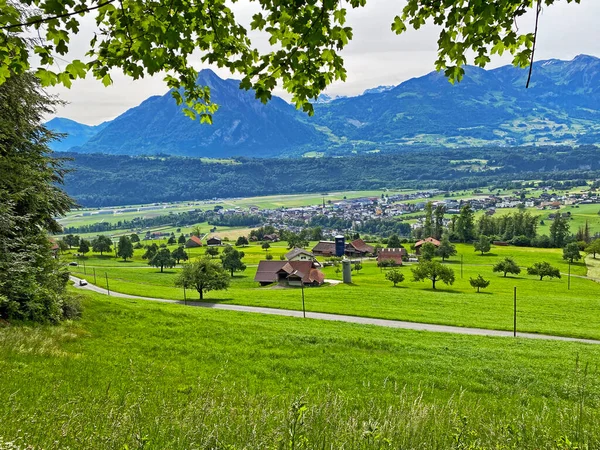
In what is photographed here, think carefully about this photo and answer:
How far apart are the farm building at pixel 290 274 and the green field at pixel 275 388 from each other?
38.0 meters

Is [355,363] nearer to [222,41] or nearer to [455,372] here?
[455,372]

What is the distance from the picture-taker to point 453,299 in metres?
44.5

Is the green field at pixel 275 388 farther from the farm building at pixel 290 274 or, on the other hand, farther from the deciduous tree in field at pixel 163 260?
the deciduous tree in field at pixel 163 260

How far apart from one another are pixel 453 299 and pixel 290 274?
28443 mm

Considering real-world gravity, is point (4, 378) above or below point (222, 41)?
below

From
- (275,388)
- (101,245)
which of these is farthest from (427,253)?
(101,245)

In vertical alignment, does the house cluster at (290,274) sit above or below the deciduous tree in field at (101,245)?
below

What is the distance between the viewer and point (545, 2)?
445 centimetres

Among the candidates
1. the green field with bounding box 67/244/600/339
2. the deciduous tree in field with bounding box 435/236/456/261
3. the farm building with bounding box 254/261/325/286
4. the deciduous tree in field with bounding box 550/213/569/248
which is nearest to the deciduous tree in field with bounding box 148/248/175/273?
the green field with bounding box 67/244/600/339

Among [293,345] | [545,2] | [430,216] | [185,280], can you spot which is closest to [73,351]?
[293,345]

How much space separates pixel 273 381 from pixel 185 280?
38211mm

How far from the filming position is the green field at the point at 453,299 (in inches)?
1316

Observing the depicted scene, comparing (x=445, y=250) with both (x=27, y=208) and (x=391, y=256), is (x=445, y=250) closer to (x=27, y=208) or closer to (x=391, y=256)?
(x=391, y=256)

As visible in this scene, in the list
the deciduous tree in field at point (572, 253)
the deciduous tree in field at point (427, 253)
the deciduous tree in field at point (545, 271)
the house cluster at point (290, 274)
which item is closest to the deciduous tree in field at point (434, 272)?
the house cluster at point (290, 274)
